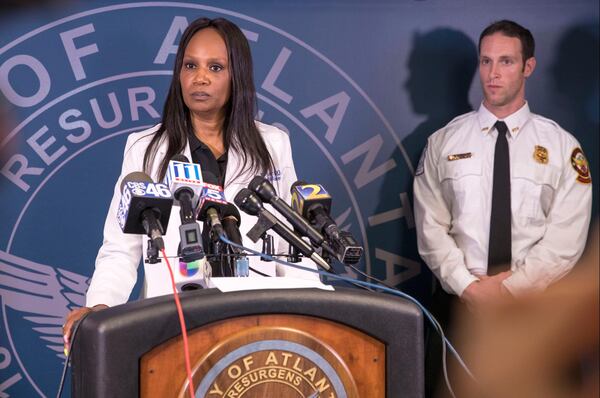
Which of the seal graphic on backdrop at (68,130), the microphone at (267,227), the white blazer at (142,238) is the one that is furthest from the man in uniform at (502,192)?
the microphone at (267,227)

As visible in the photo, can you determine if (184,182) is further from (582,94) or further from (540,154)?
(582,94)

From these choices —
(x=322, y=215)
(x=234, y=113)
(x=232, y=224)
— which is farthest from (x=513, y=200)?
(x=232, y=224)

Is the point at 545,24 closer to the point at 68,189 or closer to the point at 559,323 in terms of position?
the point at 68,189

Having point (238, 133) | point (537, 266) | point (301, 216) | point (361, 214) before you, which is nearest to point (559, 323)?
point (301, 216)

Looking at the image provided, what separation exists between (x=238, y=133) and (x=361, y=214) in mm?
1367

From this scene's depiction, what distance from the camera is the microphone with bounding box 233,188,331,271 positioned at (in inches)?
68.7

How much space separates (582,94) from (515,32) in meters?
0.54

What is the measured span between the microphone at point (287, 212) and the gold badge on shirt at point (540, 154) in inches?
91.0

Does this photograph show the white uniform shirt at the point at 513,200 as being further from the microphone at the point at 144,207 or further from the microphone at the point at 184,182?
the microphone at the point at 144,207

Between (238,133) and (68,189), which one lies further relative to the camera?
(68,189)

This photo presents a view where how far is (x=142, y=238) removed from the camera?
248cm

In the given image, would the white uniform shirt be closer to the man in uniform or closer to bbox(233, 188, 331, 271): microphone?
the man in uniform

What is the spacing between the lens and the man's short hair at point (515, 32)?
12.7 ft

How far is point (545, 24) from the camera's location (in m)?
4.14
